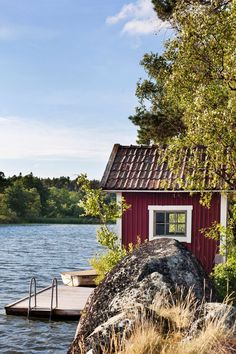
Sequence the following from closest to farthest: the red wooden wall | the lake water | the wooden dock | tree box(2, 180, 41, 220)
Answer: the lake water, the wooden dock, the red wooden wall, tree box(2, 180, 41, 220)

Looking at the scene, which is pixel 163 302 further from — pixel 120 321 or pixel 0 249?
pixel 0 249

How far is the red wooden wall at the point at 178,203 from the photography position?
60.4 feet

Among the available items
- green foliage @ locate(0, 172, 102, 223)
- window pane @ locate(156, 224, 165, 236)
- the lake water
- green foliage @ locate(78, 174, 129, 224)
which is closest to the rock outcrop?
the lake water

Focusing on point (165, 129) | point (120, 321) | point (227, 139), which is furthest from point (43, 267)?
point (120, 321)

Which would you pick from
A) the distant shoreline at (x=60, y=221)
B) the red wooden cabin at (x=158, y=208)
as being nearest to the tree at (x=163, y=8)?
the red wooden cabin at (x=158, y=208)

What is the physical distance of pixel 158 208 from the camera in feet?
61.9

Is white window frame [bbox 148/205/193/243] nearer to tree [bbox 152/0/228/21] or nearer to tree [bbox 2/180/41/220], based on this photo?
tree [bbox 152/0/228/21]

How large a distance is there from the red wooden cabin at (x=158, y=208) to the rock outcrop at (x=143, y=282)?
7.22 metres

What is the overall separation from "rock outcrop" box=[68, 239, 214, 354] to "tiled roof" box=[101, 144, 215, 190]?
7.39 metres

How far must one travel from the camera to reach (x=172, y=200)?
61.7 ft

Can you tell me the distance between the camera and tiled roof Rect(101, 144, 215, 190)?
1895 cm

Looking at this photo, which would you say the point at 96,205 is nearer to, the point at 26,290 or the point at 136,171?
the point at 136,171

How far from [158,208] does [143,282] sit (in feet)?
31.5

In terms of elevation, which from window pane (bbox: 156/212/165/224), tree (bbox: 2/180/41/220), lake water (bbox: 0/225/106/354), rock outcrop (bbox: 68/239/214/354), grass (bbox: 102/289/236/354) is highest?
tree (bbox: 2/180/41/220)
